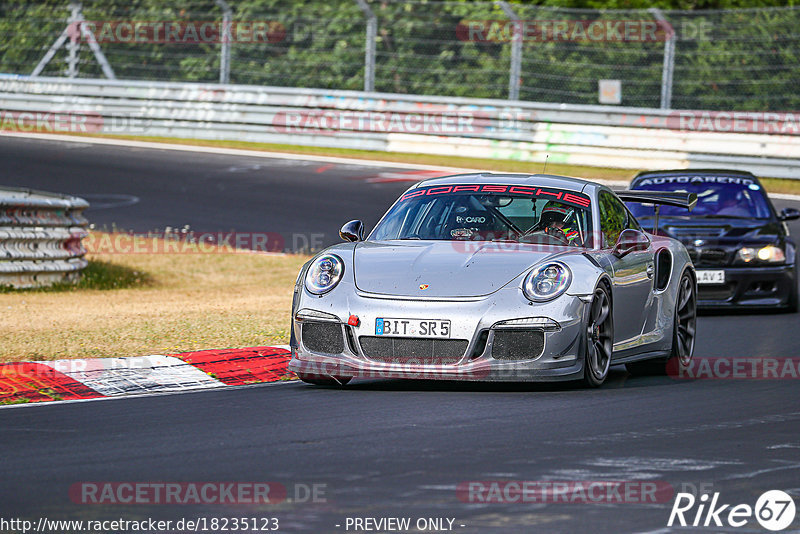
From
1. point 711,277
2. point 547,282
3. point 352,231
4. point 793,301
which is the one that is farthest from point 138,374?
point 793,301

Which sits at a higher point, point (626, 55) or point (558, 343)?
point (626, 55)

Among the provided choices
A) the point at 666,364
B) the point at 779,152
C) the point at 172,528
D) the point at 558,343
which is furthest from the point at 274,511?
the point at 779,152

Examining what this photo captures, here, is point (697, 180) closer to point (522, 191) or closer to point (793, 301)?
point (793, 301)

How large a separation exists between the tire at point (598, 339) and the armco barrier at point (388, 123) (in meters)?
15.1

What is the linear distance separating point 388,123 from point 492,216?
17.3m

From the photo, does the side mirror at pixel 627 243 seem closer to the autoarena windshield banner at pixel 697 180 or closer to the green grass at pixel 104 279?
the autoarena windshield banner at pixel 697 180

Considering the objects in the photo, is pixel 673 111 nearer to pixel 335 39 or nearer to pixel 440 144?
pixel 440 144

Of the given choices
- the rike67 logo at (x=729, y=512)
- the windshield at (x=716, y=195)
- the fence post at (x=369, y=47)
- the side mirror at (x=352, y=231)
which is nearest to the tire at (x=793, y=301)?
the windshield at (x=716, y=195)

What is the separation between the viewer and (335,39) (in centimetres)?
2561

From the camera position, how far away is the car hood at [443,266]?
744 cm

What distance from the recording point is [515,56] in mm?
24312

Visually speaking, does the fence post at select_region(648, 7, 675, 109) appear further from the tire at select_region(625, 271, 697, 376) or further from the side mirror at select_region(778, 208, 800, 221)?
the tire at select_region(625, 271, 697, 376)

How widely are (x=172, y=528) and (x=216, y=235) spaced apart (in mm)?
13437

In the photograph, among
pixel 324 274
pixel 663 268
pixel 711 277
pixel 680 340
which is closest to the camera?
pixel 324 274
